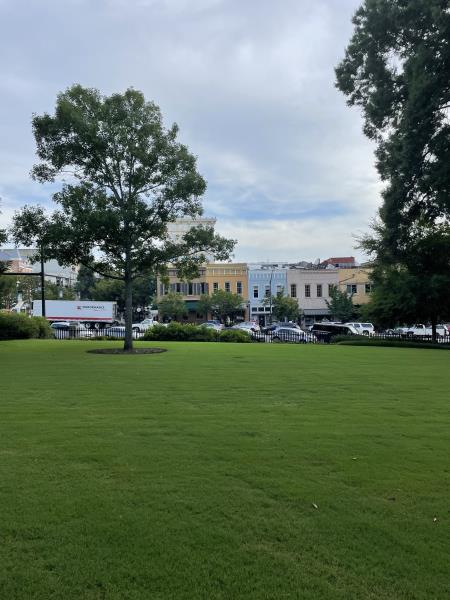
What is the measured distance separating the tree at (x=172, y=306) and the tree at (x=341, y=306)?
21.7m

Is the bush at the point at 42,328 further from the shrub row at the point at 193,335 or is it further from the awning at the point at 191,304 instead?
the awning at the point at 191,304

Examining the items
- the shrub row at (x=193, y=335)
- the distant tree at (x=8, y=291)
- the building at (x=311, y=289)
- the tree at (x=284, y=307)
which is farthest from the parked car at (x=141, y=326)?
the building at (x=311, y=289)

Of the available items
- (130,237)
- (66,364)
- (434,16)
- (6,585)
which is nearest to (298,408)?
(6,585)

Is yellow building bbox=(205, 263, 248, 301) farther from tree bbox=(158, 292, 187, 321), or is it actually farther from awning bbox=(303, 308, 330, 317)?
awning bbox=(303, 308, 330, 317)

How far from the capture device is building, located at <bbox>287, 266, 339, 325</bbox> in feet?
249

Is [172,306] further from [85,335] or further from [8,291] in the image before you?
[85,335]

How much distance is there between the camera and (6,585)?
10.6 feet

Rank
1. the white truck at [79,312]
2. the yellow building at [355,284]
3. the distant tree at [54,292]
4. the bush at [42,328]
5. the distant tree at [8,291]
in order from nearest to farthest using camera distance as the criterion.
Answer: the bush at [42,328]
the distant tree at [8,291]
the white truck at [79,312]
the yellow building at [355,284]
the distant tree at [54,292]

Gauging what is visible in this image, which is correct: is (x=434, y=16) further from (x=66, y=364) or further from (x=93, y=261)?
(x=66, y=364)

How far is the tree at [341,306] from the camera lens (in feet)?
221

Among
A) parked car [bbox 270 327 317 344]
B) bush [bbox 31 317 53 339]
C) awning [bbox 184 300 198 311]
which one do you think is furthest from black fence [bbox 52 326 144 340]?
awning [bbox 184 300 198 311]

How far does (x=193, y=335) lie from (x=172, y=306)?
133 feet

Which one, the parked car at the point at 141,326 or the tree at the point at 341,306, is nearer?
the parked car at the point at 141,326

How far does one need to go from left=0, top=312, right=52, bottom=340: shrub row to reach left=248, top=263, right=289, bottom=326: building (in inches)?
1797
